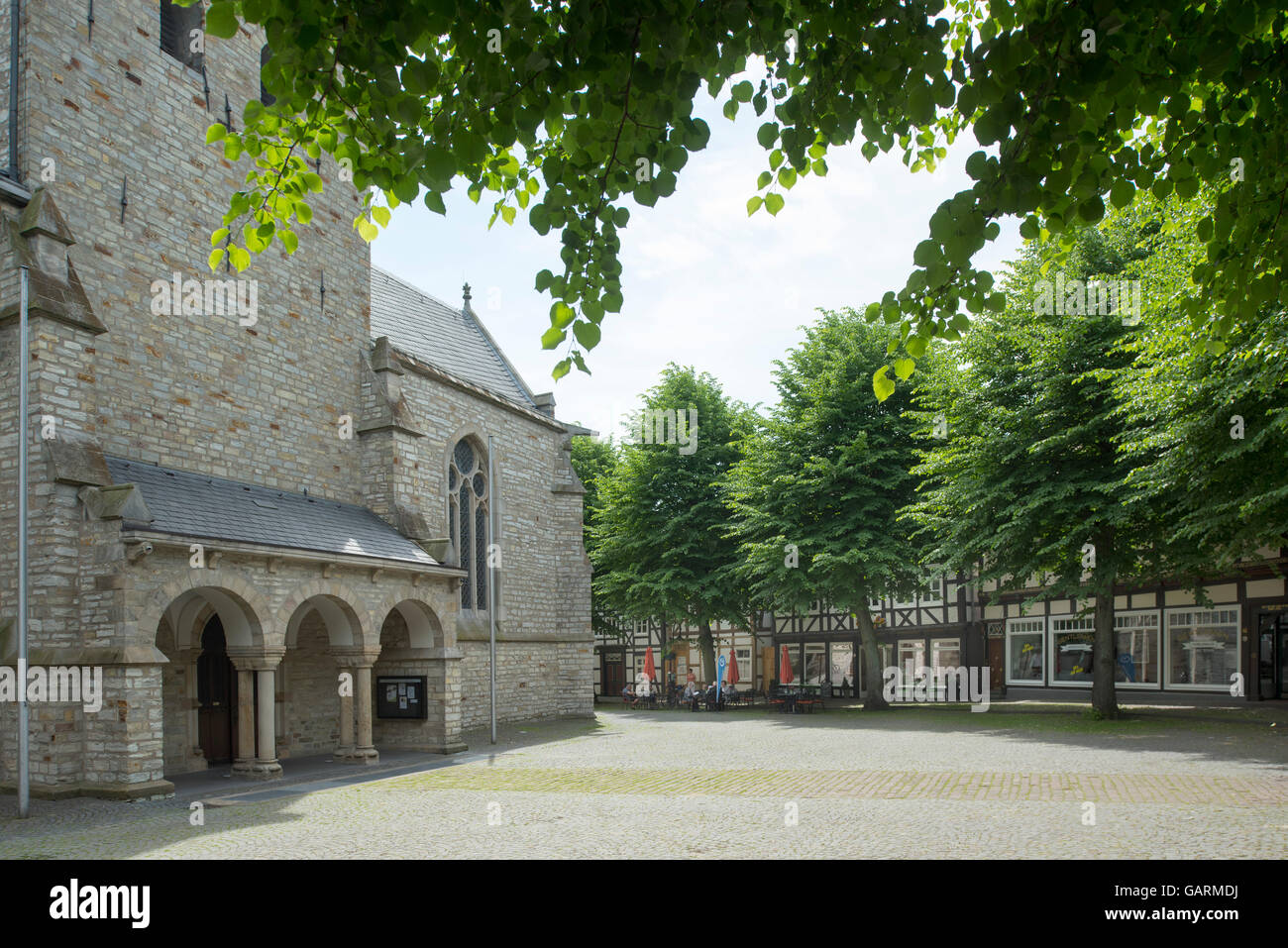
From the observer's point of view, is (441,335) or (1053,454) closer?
(1053,454)

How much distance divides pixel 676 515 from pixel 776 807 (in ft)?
71.8

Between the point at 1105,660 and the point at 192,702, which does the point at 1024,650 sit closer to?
the point at 1105,660

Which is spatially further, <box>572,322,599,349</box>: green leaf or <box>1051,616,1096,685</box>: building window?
<box>1051,616,1096,685</box>: building window

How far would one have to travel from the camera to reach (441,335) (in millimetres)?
26906

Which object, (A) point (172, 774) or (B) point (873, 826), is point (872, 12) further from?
(A) point (172, 774)

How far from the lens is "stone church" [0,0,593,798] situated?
12.6 m

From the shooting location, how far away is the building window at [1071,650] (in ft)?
98.9

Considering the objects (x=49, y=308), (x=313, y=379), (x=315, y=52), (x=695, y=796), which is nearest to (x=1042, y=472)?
(x=695, y=796)

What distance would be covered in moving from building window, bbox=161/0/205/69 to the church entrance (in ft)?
32.3

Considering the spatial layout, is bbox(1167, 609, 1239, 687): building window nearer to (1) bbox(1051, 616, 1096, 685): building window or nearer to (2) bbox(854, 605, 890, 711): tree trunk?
(1) bbox(1051, 616, 1096, 685): building window

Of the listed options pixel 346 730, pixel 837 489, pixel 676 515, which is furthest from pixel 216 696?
pixel 676 515

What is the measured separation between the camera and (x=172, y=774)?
1502 centimetres

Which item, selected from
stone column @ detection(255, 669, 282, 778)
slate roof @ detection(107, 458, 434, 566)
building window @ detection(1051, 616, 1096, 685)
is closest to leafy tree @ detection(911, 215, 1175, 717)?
building window @ detection(1051, 616, 1096, 685)

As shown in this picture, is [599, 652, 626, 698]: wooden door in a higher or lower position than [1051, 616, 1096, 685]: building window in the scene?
lower
